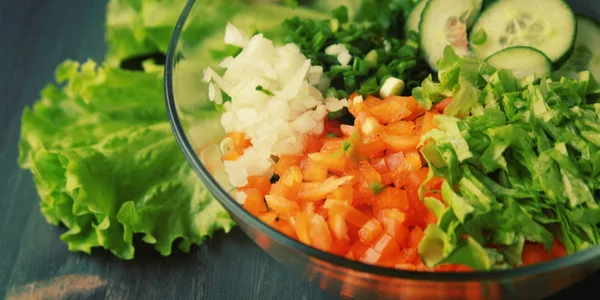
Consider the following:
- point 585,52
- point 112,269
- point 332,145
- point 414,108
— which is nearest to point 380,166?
point 332,145

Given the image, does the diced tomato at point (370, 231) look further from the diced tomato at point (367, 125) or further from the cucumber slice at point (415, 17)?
the cucumber slice at point (415, 17)

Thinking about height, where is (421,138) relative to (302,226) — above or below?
above

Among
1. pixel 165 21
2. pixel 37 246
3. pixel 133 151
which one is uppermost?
pixel 165 21

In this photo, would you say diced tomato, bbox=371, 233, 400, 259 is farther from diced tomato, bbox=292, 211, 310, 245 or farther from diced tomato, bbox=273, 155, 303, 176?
diced tomato, bbox=273, 155, 303, 176

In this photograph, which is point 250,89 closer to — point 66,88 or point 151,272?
point 151,272

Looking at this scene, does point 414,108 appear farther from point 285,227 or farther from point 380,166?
point 285,227

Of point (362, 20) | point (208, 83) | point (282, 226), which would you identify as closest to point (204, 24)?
point (208, 83)

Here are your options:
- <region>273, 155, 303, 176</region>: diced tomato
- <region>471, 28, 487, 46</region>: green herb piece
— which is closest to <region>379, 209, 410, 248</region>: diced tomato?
<region>273, 155, 303, 176</region>: diced tomato
